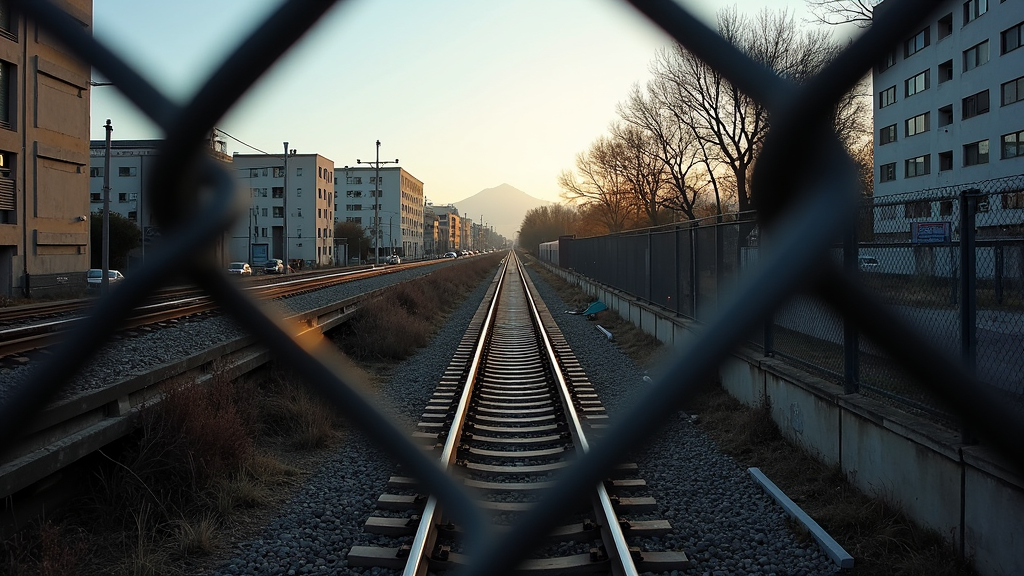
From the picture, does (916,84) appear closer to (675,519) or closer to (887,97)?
(887,97)

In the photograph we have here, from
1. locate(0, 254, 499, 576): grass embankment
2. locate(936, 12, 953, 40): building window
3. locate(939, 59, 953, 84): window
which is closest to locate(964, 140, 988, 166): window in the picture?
locate(939, 59, 953, 84): window

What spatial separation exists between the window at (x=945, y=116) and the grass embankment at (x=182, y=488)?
157 ft

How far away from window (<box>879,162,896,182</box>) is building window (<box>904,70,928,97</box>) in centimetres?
501

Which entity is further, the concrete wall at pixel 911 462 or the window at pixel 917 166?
the window at pixel 917 166

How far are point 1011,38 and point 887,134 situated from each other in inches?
533

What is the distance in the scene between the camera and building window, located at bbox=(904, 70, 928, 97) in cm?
4559

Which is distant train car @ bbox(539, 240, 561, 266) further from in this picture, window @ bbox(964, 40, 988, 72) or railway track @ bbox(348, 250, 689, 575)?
railway track @ bbox(348, 250, 689, 575)

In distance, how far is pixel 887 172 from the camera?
5047cm

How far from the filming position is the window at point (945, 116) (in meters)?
43.3

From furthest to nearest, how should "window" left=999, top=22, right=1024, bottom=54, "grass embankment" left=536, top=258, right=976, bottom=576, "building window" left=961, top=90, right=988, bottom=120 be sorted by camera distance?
"building window" left=961, top=90, right=988, bottom=120 → "window" left=999, top=22, right=1024, bottom=54 → "grass embankment" left=536, top=258, right=976, bottom=576

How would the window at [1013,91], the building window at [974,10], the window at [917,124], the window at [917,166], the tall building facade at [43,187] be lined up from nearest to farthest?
1. the tall building facade at [43,187]
2. the window at [1013,91]
3. the building window at [974,10]
4. the window at [917,166]
5. the window at [917,124]

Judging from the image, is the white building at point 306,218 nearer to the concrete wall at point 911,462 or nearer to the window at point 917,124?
the concrete wall at point 911,462

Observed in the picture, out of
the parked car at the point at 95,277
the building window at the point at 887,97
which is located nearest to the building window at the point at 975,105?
the building window at the point at 887,97

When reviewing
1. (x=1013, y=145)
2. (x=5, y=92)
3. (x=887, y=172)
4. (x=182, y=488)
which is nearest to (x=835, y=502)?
(x=182, y=488)
